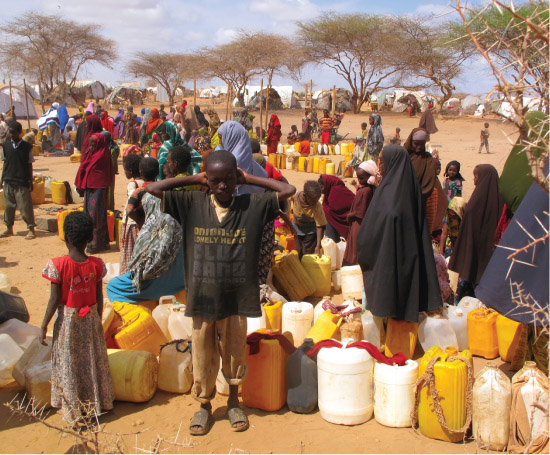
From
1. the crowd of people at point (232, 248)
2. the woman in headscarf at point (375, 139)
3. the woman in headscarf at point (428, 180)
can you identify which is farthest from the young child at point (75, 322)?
the woman in headscarf at point (375, 139)

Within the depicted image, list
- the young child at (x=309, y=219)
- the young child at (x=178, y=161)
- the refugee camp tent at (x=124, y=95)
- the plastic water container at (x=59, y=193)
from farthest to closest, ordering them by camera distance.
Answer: the refugee camp tent at (x=124, y=95) < the plastic water container at (x=59, y=193) < the young child at (x=309, y=219) < the young child at (x=178, y=161)

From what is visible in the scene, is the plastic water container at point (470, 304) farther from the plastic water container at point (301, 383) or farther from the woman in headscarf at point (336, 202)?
the woman in headscarf at point (336, 202)

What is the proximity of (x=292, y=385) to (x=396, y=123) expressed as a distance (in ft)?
100

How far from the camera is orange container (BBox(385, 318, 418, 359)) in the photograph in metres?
4.24

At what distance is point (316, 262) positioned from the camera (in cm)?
594

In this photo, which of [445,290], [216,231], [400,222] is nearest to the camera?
[216,231]

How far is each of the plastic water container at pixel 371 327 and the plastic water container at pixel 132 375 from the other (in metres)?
1.66

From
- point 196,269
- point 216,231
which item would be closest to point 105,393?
point 196,269

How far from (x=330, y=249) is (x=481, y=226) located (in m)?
1.84

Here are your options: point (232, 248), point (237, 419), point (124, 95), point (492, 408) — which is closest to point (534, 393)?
point (492, 408)

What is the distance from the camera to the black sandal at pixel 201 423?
11.0 ft

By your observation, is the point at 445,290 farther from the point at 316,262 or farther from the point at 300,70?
the point at 300,70

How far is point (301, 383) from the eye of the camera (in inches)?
143

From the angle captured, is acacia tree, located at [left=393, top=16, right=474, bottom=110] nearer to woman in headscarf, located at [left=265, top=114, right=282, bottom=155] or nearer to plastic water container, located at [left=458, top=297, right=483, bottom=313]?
woman in headscarf, located at [left=265, top=114, right=282, bottom=155]
